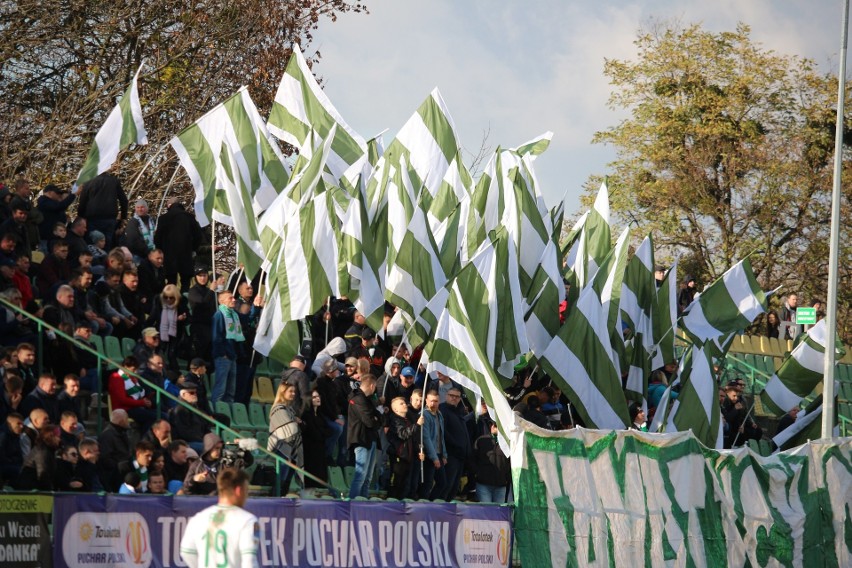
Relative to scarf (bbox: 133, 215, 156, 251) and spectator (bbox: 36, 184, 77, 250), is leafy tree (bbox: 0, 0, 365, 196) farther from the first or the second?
spectator (bbox: 36, 184, 77, 250)

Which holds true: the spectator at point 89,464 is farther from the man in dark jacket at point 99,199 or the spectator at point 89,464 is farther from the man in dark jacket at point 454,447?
the man in dark jacket at point 99,199

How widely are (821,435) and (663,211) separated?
22.3 metres

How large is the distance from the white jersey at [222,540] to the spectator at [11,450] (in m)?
3.95

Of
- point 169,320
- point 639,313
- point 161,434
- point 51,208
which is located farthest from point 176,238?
point 639,313

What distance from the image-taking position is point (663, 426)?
2175 centimetres

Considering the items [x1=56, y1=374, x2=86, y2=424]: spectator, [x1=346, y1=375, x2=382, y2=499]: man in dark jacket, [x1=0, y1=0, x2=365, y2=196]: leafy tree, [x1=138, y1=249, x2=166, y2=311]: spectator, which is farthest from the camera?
[x1=0, y1=0, x2=365, y2=196]: leafy tree

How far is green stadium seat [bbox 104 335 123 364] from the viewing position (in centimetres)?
1762

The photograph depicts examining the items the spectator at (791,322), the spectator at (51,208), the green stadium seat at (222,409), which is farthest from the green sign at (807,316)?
the spectator at (51,208)

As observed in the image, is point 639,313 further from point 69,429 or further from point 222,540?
point 222,540

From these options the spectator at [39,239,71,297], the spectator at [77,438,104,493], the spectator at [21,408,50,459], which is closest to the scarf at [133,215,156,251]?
the spectator at [39,239,71,297]

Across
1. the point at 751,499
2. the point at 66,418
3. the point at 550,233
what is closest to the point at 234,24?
the point at 550,233

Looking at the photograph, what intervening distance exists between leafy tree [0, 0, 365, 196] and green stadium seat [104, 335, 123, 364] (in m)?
15.0

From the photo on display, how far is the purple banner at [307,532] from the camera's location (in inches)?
483

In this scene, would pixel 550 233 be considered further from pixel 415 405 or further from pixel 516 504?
pixel 516 504
